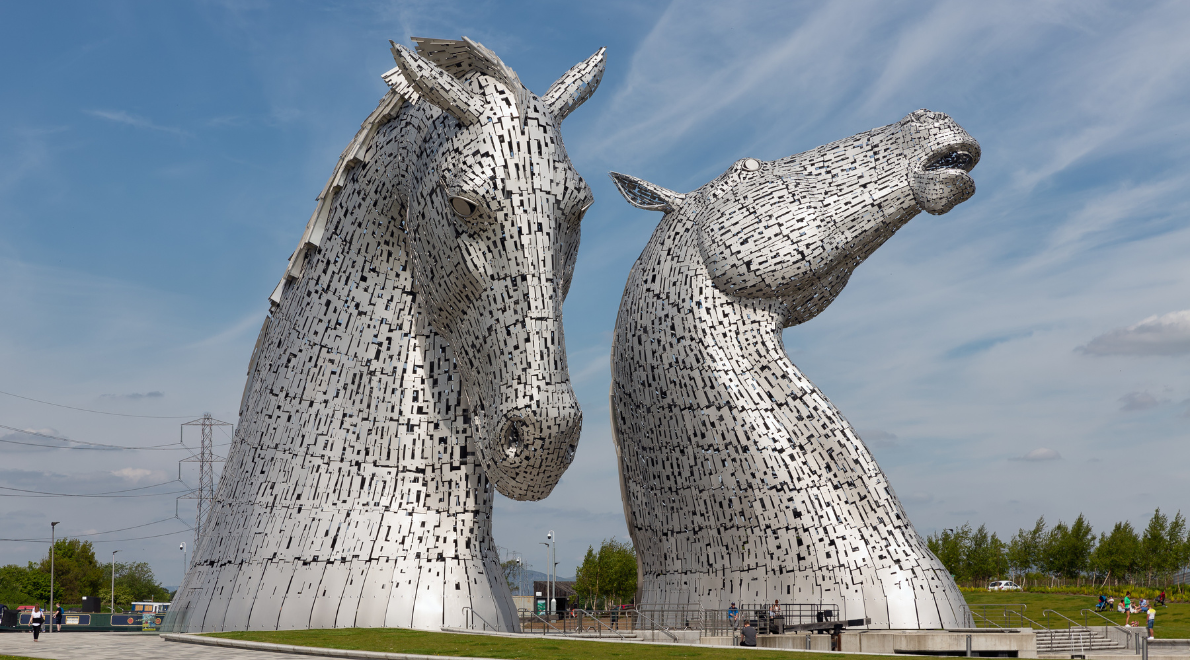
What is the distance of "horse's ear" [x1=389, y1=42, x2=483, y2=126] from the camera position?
636 centimetres

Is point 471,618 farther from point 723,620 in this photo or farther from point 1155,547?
point 1155,547

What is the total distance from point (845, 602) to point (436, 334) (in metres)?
8.53

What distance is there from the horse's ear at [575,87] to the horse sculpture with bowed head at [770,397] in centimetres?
781

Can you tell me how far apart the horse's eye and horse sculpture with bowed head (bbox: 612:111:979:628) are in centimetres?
899

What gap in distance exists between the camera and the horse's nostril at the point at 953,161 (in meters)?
15.0

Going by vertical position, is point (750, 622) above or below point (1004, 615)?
above

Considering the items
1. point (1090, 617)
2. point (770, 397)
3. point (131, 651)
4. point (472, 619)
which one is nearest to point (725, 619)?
point (770, 397)

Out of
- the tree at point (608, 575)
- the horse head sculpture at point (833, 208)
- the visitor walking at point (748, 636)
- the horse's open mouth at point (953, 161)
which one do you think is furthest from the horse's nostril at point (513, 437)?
the tree at point (608, 575)

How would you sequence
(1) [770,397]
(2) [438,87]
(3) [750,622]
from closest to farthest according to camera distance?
(2) [438,87] → (3) [750,622] → (1) [770,397]

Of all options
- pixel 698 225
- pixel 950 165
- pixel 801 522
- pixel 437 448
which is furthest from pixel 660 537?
pixel 437 448

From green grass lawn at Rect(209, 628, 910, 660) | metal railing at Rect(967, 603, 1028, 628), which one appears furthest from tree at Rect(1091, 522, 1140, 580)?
green grass lawn at Rect(209, 628, 910, 660)

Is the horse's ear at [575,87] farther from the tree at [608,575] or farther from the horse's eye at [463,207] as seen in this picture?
the tree at [608,575]

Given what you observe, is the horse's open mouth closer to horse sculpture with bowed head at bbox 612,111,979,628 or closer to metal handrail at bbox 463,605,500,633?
horse sculpture with bowed head at bbox 612,111,979,628

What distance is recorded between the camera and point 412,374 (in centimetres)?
744
